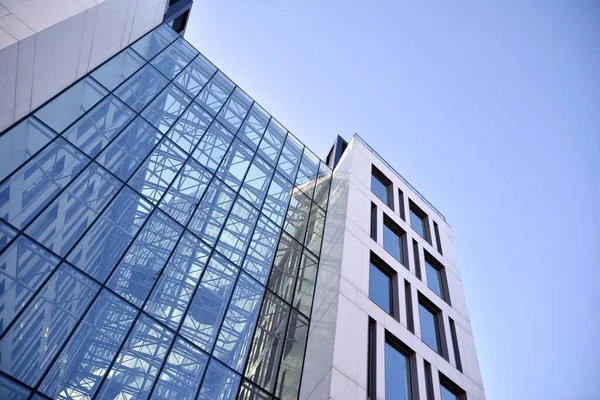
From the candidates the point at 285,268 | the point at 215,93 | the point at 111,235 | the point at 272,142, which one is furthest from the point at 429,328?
the point at 215,93

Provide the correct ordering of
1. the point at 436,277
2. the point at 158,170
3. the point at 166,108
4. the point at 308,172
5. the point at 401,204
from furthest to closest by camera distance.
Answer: the point at 401,204 → the point at 436,277 → the point at 308,172 → the point at 166,108 → the point at 158,170

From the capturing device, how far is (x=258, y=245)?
67.9ft

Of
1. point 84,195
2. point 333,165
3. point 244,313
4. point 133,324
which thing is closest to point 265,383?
point 244,313

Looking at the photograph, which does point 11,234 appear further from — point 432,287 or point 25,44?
point 432,287

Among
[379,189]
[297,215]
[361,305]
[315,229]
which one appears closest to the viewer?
[361,305]

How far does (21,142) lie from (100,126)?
3.56 metres

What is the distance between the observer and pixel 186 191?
19.5 metres

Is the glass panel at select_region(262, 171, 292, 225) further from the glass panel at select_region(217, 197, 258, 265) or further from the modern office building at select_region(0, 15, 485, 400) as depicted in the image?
the glass panel at select_region(217, 197, 258, 265)

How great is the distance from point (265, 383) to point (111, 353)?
5.65m

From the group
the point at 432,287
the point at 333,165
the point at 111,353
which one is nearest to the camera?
the point at 111,353

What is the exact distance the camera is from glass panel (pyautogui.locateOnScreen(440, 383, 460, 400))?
2084 cm

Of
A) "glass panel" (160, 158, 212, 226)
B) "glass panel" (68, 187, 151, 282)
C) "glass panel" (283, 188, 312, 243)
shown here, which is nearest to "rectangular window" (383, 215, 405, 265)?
"glass panel" (283, 188, 312, 243)

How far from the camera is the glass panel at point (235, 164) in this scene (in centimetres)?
2191

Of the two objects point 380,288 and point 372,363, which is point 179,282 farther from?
point 380,288
